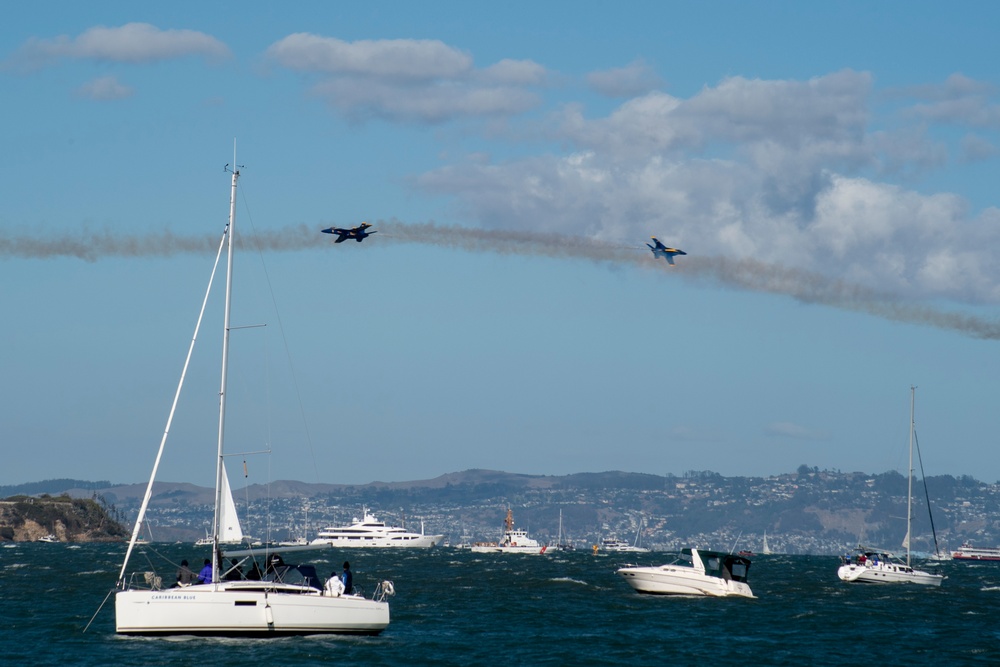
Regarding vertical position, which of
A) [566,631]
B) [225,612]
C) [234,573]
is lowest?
[566,631]

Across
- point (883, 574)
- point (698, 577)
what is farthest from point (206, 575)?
point (883, 574)

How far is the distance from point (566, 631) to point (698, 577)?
23175 mm

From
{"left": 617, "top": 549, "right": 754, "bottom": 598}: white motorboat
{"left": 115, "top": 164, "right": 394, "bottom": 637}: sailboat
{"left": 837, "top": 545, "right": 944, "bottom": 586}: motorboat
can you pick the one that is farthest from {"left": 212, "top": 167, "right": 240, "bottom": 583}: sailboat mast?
{"left": 837, "top": 545, "right": 944, "bottom": 586}: motorboat

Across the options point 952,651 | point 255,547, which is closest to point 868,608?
point 952,651

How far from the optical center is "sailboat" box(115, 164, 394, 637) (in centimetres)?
4934

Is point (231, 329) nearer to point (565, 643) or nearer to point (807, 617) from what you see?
point (565, 643)

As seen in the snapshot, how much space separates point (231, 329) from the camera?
54.0m

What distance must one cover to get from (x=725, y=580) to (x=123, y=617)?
4364cm

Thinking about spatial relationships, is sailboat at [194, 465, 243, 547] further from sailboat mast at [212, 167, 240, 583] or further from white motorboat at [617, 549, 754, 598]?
white motorboat at [617, 549, 754, 598]

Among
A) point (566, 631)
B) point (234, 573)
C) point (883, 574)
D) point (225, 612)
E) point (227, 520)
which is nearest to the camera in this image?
point (225, 612)

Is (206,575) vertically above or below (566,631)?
above

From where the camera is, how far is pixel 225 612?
49344mm

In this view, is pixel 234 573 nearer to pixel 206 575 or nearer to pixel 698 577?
pixel 206 575

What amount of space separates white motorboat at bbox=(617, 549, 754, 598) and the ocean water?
3.68 feet
